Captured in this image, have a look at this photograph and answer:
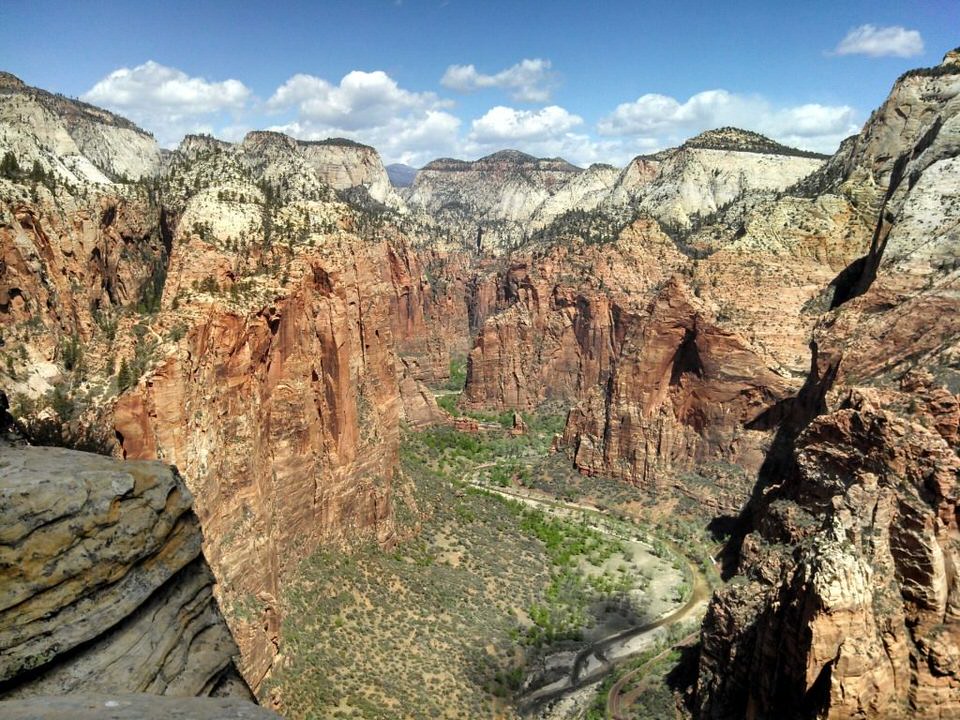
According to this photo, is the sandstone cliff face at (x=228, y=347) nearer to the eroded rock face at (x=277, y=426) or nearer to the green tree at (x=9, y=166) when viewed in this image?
the eroded rock face at (x=277, y=426)

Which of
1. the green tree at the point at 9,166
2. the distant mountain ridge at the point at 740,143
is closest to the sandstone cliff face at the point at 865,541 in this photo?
the green tree at the point at 9,166

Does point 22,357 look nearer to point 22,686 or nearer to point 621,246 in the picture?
point 22,686

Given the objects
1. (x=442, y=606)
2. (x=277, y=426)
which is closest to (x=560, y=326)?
(x=442, y=606)

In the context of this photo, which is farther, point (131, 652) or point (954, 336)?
point (954, 336)

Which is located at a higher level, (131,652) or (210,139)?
(210,139)

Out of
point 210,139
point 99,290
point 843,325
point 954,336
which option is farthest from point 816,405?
point 210,139

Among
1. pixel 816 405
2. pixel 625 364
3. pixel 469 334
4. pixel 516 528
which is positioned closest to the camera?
pixel 816 405
